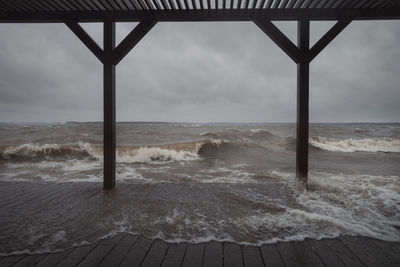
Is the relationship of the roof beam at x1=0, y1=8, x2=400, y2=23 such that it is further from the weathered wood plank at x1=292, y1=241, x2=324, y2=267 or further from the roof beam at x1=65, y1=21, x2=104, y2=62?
the weathered wood plank at x1=292, y1=241, x2=324, y2=267

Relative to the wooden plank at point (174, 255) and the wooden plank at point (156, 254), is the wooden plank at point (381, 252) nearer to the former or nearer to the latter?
the wooden plank at point (174, 255)

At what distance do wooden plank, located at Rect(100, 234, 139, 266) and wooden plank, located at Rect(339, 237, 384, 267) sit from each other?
2.24 m

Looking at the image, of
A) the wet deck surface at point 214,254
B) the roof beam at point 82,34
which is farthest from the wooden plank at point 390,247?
the roof beam at point 82,34

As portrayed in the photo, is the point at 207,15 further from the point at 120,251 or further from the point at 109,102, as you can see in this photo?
the point at 120,251

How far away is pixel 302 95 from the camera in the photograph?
10.9 feet

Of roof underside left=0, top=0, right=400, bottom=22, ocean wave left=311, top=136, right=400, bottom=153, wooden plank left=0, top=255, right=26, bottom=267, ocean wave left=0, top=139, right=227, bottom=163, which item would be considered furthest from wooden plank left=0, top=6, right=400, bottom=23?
ocean wave left=311, top=136, right=400, bottom=153

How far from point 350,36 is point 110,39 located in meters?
20.7

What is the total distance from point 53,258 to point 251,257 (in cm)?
187

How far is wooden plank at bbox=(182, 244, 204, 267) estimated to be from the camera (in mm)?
1544

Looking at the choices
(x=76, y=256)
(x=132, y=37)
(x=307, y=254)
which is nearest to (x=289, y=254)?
(x=307, y=254)

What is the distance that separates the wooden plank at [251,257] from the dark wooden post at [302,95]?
7.42 ft

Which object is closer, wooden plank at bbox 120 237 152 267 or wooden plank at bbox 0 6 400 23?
wooden plank at bbox 120 237 152 267

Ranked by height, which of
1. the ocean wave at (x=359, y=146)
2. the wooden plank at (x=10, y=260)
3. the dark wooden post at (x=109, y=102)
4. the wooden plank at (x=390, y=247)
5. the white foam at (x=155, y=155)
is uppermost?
the dark wooden post at (x=109, y=102)

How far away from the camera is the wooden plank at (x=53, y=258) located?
5.09ft
